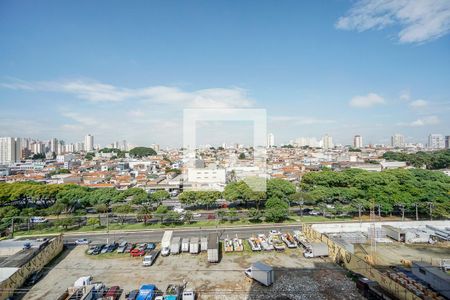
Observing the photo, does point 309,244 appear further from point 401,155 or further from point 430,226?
point 401,155

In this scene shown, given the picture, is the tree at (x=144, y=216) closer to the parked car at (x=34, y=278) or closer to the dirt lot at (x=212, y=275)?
the dirt lot at (x=212, y=275)

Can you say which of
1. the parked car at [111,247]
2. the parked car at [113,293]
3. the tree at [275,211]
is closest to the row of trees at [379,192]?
the tree at [275,211]

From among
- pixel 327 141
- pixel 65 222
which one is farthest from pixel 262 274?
pixel 327 141

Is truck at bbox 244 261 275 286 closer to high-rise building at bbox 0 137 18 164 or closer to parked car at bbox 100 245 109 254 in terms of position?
parked car at bbox 100 245 109 254

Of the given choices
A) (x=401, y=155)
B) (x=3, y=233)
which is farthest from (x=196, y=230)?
(x=401, y=155)

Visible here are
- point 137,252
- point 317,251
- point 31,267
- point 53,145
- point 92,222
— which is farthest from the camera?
point 53,145

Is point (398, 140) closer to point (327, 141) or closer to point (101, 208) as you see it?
point (327, 141)

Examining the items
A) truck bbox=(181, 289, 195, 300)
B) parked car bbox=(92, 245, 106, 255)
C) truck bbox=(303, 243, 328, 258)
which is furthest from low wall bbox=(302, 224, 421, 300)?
parked car bbox=(92, 245, 106, 255)
